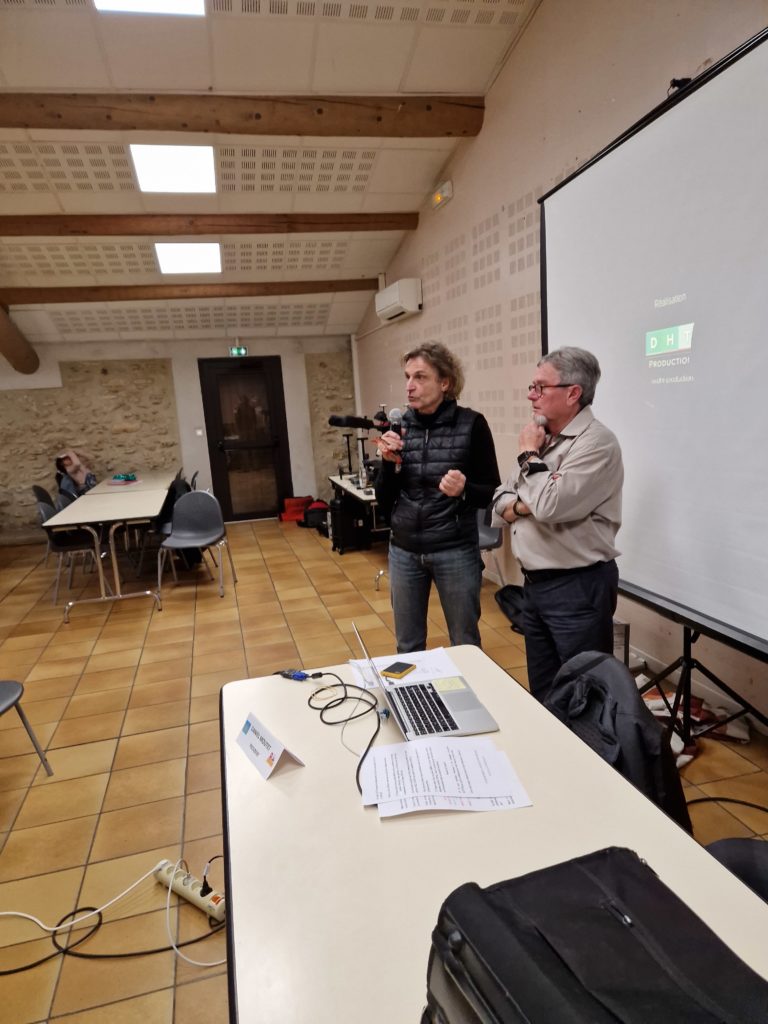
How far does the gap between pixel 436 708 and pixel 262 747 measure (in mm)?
407

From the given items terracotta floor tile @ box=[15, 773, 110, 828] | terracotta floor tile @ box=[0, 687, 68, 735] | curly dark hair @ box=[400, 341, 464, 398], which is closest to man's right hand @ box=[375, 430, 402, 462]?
curly dark hair @ box=[400, 341, 464, 398]

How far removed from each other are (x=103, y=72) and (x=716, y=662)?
4432 millimetres

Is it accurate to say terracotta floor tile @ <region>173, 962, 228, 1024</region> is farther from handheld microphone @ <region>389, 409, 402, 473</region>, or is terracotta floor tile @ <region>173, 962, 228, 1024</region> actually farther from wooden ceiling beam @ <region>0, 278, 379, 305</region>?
wooden ceiling beam @ <region>0, 278, 379, 305</region>

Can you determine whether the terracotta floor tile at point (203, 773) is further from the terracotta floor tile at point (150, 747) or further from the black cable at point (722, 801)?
the black cable at point (722, 801)

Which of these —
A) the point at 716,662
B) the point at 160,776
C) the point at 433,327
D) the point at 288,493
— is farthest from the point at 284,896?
the point at 288,493

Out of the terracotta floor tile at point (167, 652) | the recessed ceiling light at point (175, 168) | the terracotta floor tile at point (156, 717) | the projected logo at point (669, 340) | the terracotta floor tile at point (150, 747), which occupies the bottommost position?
the terracotta floor tile at point (150, 747)

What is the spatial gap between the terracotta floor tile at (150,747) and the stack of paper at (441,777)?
5.78ft

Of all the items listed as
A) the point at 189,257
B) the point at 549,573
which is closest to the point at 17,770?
the point at 549,573

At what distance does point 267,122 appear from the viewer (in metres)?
3.63

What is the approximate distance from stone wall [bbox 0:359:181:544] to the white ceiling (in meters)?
0.89

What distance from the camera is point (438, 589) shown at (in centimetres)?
222

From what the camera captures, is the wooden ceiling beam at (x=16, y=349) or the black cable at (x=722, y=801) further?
the wooden ceiling beam at (x=16, y=349)

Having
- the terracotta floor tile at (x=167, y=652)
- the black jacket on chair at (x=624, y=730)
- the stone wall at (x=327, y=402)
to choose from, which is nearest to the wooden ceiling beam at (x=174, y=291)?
the stone wall at (x=327, y=402)

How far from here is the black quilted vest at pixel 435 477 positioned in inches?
81.6
